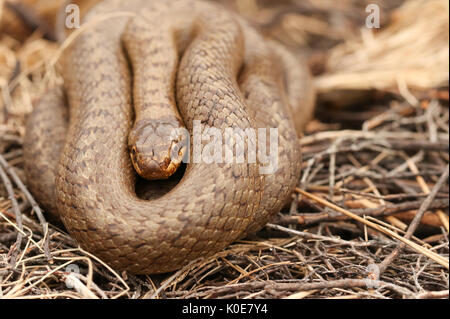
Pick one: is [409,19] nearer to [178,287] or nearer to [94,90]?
[94,90]

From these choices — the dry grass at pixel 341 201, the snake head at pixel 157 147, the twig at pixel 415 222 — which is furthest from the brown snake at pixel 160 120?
the twig at pixel 415 222

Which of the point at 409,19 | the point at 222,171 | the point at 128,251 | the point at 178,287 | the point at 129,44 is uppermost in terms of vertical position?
the point at 409,19

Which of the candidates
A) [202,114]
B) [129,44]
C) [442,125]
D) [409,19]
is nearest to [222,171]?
[202,114]

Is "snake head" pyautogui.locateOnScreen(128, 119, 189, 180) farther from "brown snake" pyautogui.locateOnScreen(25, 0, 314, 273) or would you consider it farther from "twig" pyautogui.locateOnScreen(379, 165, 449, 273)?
"twig" pyautogui.locateOnScreen(379, 165, 449, 273)

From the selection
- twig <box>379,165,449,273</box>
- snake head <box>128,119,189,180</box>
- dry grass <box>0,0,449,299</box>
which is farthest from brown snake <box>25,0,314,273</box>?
twig <box>379,165,449,273</box>

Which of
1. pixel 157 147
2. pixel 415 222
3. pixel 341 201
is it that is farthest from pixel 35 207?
pixel 415 222

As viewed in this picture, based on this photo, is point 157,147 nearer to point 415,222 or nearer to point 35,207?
point 35,207
